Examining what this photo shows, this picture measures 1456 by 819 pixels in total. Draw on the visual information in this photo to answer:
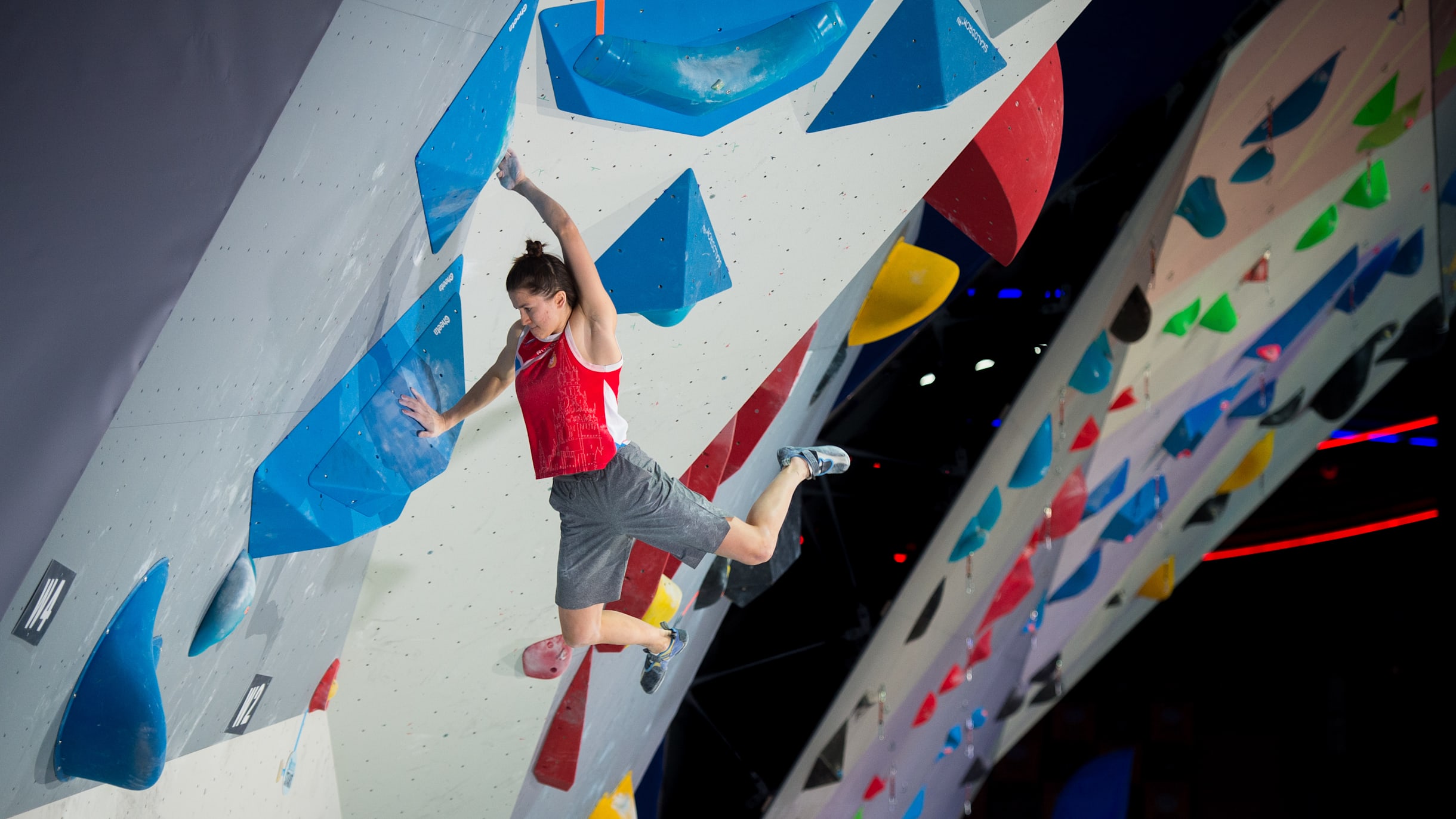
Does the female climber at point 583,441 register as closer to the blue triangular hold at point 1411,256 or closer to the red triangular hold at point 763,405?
the red triangular hold at point 763,405

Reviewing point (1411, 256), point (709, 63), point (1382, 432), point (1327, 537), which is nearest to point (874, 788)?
point (1411, 256)

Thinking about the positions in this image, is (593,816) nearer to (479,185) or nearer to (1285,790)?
(479,185)

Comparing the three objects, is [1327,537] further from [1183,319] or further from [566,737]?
[566,737]

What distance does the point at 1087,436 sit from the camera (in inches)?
152

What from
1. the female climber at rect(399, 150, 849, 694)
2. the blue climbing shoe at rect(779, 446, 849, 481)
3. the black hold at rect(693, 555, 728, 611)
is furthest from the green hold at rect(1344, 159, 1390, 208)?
the female climber at rect(399, 150, 849, 694)

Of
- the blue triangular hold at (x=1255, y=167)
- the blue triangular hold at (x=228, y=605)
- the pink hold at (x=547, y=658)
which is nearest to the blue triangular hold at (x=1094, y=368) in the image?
the blue triangular hold at (x=1255, y=167)

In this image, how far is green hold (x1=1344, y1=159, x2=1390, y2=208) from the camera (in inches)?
151

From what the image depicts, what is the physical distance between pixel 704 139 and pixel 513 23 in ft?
1.22

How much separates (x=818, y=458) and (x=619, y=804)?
183cm

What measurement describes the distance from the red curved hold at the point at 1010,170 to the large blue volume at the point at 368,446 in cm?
97

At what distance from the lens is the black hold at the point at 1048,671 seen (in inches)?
247

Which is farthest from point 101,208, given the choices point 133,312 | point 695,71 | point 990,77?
point 990,77

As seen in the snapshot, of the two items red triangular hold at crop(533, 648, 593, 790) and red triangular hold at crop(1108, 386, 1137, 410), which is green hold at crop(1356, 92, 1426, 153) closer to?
red triangular hold at crop(1108, 386, 1137, 410)

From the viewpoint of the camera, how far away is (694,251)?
1.67m
